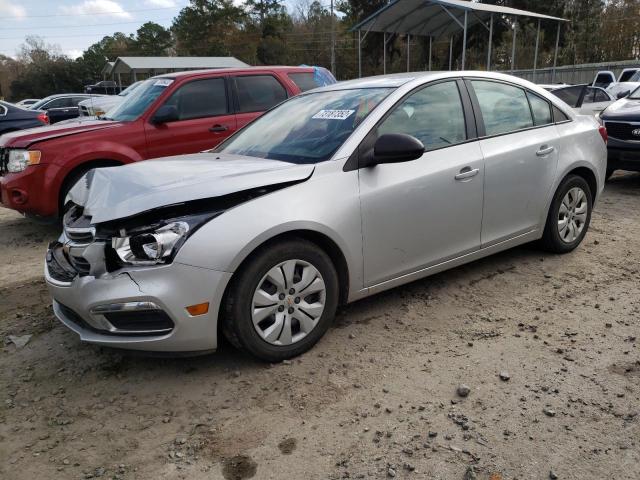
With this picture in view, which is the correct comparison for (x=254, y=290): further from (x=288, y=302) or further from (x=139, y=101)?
(x=139, y=101)

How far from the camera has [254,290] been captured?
2965 mm

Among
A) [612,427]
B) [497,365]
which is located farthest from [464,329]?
[612,427]

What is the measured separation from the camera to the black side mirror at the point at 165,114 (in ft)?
21.1

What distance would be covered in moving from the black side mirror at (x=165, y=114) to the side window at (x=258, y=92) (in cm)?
89

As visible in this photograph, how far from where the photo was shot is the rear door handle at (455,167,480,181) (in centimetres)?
379

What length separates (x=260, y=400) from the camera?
285 cm

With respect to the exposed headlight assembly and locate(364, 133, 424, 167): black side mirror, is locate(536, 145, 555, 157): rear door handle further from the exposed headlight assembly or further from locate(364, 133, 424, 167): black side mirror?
the exposed headlight assembly

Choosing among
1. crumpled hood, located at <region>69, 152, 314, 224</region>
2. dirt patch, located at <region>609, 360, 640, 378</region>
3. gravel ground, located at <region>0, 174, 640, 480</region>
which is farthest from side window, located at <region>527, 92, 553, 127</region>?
→ crumpled hood, located at <region>69, 152, 314, 224</region>

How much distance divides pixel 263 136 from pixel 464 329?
203cm

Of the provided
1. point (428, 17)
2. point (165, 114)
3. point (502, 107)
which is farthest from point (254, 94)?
point (428, 17)

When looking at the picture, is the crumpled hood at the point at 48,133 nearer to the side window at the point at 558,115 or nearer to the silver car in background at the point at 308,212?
the silver car in background at the point at 308,212

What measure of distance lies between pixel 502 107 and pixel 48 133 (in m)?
4.91

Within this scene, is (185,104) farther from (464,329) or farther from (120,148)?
(464,329)

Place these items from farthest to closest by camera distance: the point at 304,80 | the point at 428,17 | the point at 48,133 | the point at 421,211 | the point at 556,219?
1. the point at 428,17
2. the point at 304,80
3. the point at 48,133
4. the point at 556,219
5. the point at 421,211
